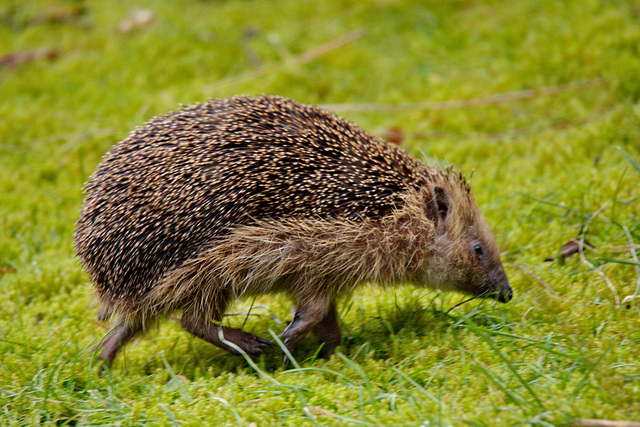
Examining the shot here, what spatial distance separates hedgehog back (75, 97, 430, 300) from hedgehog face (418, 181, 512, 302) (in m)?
0.37

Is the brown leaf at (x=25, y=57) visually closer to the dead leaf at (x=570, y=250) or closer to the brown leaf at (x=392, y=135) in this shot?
the brown leaf at (x=392, y=135)

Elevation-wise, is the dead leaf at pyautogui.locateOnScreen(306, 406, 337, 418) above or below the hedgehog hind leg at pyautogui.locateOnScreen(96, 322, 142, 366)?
below

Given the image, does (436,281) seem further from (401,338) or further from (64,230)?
(64,230)

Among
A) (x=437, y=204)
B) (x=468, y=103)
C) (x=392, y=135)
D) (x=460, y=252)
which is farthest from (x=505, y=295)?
(x=468, y=103)

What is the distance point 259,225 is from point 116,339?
1.49m

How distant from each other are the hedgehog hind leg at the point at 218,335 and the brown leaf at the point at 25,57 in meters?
6.89

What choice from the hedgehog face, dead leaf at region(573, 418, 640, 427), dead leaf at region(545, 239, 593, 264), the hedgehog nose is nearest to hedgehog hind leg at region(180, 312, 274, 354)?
the hedgehog face

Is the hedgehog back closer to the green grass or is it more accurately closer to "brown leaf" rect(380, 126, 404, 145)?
the green grass

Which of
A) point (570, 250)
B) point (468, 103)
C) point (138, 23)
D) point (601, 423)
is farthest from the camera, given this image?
point (138, 23)

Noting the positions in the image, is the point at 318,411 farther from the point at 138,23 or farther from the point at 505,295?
the point at 138,23

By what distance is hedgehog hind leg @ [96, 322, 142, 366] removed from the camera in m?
5.00

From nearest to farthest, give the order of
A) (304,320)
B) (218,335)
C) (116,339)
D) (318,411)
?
(318,411), (304,320), (218,335), (116,339)

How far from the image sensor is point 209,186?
15.1 feet

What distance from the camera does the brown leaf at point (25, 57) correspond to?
32.5 ft
